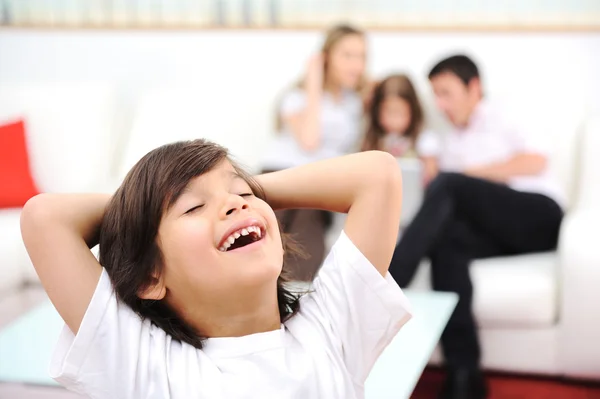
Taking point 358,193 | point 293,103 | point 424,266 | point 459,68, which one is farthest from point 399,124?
point 358,193

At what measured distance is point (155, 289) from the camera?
1.18m

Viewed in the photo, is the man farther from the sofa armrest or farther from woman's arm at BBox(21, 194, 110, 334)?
woman's arm at BBox(21, 194, 110, 334)

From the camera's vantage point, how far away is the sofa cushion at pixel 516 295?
2.45m

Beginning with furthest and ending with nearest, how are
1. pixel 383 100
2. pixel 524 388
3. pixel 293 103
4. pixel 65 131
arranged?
pixel 65 131 < pixel 293 103 < pixel 383 100 < pixel 524 388

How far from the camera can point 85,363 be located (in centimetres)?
112

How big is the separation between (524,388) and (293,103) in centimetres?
127

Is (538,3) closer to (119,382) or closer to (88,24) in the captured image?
(88,24)

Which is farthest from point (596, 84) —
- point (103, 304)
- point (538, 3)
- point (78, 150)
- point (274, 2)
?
point (103, 304)

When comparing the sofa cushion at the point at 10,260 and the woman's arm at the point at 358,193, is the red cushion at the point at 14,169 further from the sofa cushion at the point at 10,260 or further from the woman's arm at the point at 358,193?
the woman's arm at the point at 358,193

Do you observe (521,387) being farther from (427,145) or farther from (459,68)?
(459,68)

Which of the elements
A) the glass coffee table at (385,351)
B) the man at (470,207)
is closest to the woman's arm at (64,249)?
the glass coffee table at (385,351)

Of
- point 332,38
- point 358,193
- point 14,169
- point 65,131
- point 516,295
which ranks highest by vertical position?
point 332,38

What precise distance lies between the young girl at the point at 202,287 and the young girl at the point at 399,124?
1770 mm

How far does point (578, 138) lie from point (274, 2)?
4.51ft
